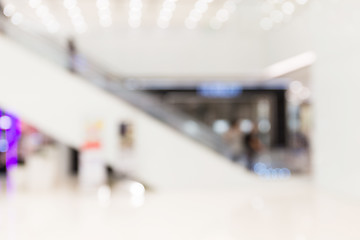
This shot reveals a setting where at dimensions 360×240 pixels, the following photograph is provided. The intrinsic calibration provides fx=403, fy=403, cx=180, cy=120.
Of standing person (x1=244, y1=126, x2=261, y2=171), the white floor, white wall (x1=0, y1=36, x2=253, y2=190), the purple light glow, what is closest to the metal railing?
white wall (x1=0, y1=36, x2=253, y2=190)

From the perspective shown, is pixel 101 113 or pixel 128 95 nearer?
pixel 101 113

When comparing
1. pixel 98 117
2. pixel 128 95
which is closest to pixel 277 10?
pixel 128 95

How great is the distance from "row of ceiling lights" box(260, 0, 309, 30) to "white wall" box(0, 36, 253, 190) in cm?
476

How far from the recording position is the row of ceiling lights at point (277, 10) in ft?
37.8

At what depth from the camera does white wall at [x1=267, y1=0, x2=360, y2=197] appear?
9219 mm

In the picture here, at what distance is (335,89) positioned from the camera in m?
10.1

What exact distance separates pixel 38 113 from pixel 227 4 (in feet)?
21.3

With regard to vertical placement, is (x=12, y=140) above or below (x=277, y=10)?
below

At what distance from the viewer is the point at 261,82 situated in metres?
18.3

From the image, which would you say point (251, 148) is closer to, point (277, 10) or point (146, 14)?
point (277, 10)

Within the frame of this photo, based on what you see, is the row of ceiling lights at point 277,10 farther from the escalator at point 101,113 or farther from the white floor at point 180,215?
the white floor at point 180,215

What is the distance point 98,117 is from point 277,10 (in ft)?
21.1

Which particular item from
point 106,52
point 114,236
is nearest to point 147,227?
point 114,236

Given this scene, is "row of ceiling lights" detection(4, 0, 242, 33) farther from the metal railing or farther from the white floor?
the white floor
